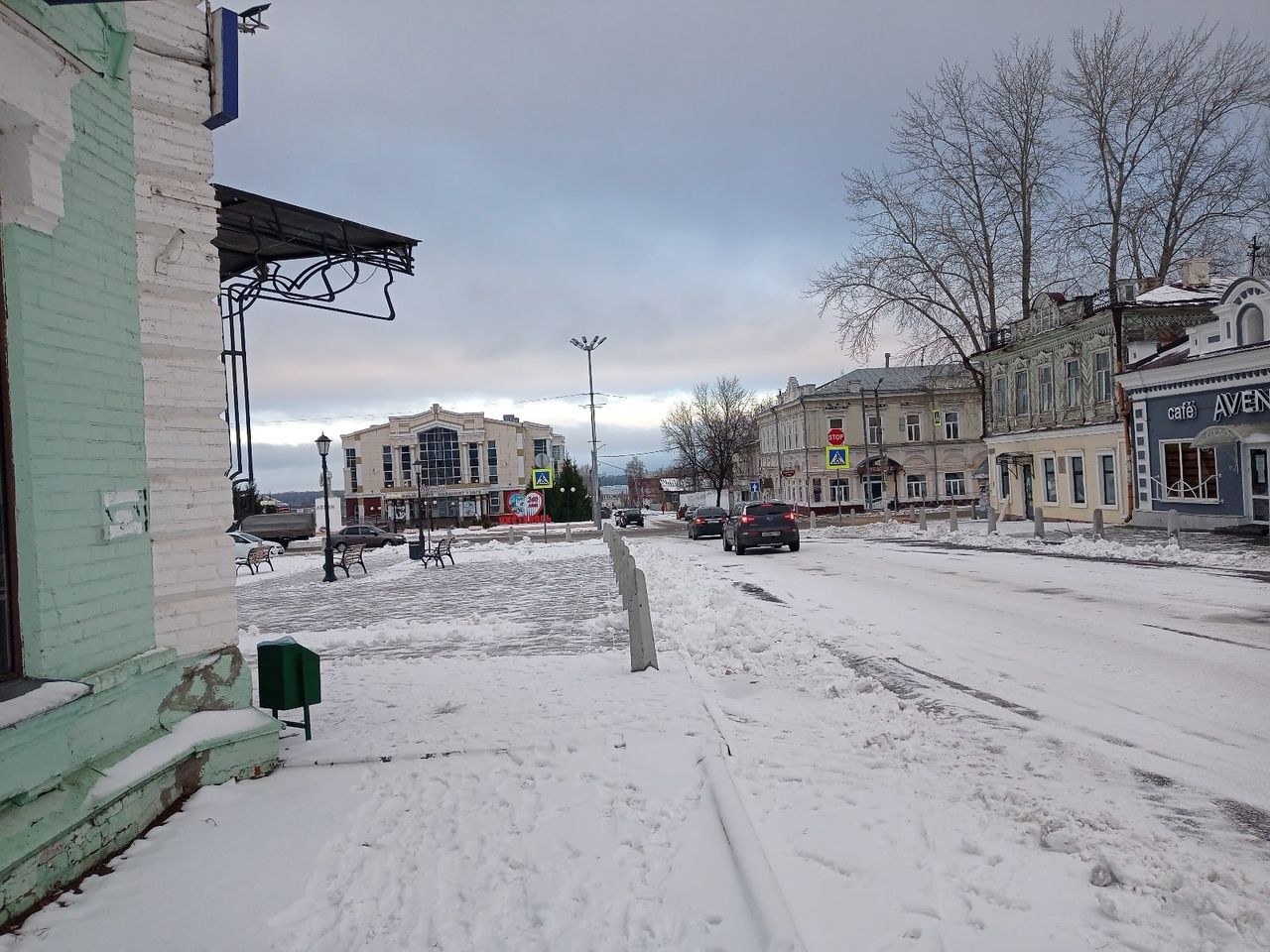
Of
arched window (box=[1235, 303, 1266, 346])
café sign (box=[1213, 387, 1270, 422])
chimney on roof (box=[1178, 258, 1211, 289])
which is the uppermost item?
chimney on roof (box=[1178, 258, 1211, 289])

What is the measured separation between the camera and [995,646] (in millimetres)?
9070

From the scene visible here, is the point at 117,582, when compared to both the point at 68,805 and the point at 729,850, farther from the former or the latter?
the point at 729,850

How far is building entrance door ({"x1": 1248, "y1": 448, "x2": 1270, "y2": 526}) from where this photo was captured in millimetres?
22641

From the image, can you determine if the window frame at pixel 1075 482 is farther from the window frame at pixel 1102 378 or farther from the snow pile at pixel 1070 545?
the window frame at pixel 1102 378

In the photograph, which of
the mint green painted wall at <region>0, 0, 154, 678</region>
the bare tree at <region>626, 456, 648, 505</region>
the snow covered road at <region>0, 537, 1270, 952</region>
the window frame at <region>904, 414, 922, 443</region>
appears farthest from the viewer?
the bare tree at <region>626, 456, 648, 505</region>

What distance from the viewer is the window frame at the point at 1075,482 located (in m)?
31.1

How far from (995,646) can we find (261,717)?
7.27 m

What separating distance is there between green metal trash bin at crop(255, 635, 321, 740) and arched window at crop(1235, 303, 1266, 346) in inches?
1009

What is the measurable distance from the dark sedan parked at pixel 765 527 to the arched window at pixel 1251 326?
1328 centimetres

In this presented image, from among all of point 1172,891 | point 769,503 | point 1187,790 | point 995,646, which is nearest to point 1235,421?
point 769,503

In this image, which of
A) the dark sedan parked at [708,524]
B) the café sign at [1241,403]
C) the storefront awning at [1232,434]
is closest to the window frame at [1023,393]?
the café sign at [1241,403]

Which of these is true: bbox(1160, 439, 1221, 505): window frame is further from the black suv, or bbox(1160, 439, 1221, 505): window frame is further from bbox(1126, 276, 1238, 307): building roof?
the black suv

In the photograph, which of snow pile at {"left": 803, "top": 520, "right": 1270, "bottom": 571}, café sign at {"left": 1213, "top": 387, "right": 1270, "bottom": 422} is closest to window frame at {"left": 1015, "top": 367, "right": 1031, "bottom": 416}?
snow pile at {"left": 803, "top": 520, "right": 1270, "bottom": 571}

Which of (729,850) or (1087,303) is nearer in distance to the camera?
(729,850)
